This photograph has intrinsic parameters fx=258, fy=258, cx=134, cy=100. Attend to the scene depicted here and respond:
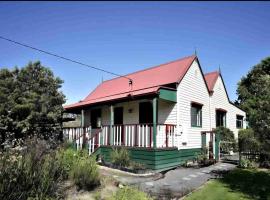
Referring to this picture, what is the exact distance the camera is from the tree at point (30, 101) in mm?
18375

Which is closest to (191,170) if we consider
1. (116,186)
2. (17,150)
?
(116,186)

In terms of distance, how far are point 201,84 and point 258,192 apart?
9.79 m

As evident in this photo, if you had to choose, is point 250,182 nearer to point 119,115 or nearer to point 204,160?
point 204,160

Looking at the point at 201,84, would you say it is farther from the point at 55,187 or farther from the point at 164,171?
the point at 55,187

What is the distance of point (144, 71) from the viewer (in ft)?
65.3

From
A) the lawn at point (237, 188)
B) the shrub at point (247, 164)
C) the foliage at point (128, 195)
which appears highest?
the foliage at point (128, 195)

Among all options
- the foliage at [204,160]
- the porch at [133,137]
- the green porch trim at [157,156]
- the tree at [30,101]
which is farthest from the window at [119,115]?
the foliage at [204,160]

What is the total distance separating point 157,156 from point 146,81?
676cm

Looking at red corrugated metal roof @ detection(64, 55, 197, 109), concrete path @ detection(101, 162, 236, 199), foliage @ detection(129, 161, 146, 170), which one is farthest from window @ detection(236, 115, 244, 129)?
foliage @ detection(129, 161, 146, 170)

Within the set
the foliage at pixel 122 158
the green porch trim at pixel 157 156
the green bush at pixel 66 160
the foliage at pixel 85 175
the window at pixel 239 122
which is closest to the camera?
the foliage at pixel 85 175

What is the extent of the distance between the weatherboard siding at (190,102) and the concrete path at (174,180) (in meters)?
2.44

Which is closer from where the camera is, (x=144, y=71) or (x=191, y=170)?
(x=191, y=170)

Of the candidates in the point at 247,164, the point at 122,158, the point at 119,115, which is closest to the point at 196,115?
the point at 247,164

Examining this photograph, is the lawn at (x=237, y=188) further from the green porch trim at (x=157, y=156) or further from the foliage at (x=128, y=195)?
the green porch trim at (x=157, y=156)
